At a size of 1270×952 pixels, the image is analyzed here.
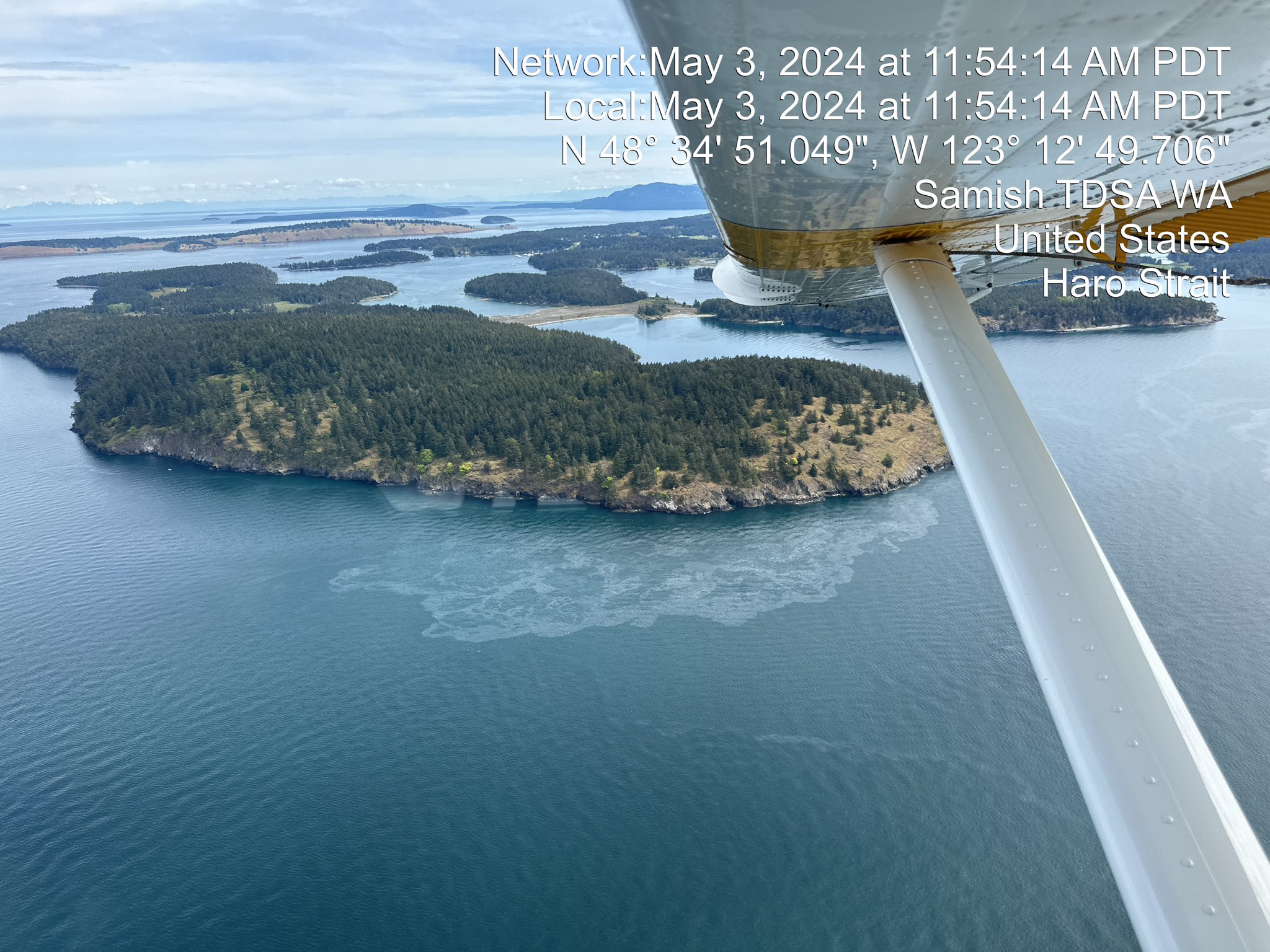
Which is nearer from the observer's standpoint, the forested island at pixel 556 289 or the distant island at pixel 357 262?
the forested island at pixel 556 289

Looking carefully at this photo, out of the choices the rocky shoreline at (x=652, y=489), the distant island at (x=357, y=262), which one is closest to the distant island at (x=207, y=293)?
the distant island at (x=357, y=262)

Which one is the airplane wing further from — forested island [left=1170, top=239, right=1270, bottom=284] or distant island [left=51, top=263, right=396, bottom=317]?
distant island [left=51, top=263, right=396, bottom=317]

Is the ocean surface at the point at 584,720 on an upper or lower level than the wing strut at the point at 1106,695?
lower

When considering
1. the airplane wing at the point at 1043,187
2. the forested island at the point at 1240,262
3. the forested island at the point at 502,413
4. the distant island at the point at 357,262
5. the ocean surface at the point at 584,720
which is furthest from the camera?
the distant island at the point at 357,262

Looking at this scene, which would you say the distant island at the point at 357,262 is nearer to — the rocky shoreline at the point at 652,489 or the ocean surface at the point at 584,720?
the rocky shoreline at the point at 652,489

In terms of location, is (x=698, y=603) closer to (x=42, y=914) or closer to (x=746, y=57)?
(x=42, y=914)
